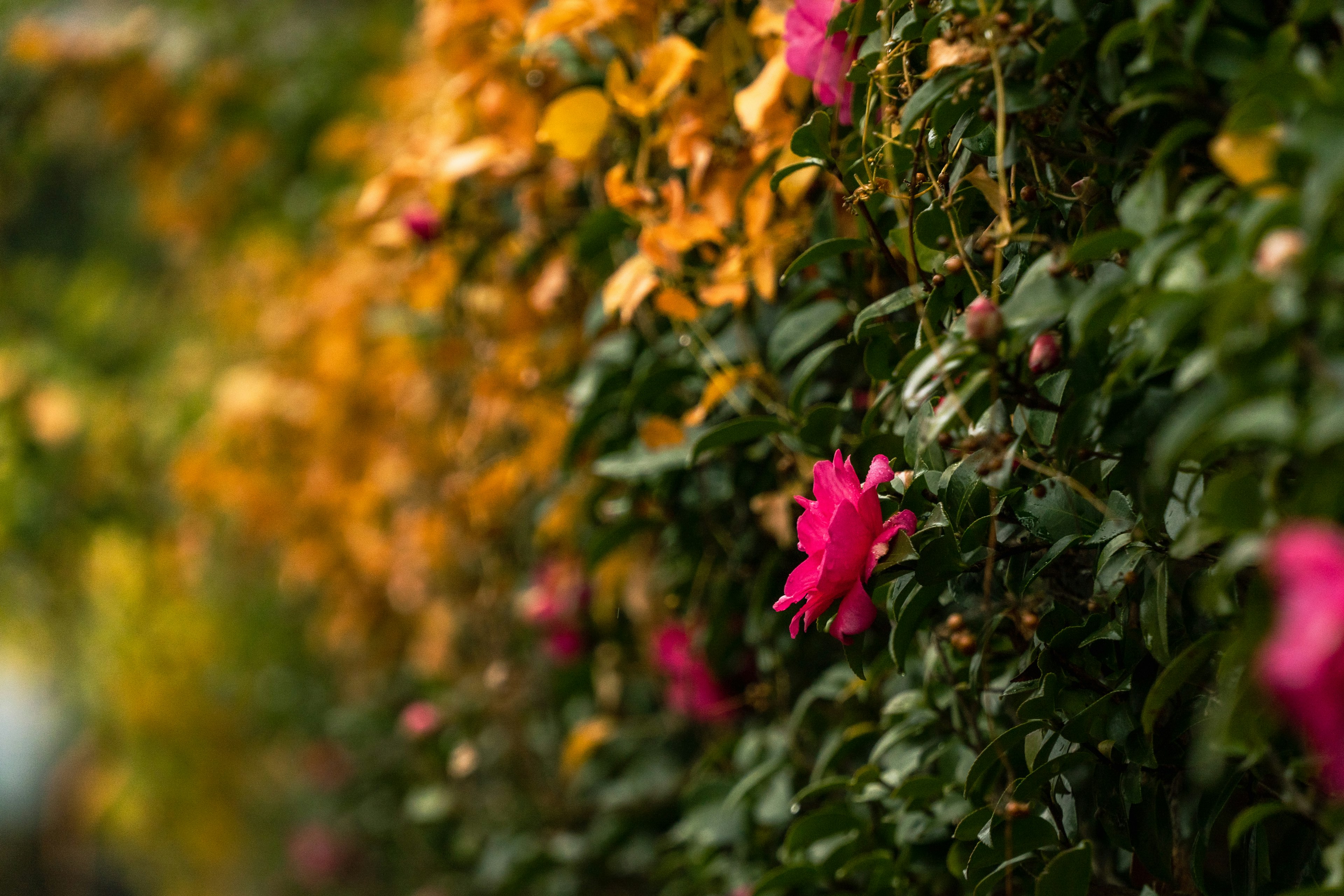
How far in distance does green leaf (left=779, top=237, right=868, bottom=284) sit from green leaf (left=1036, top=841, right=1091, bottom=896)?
38 cm

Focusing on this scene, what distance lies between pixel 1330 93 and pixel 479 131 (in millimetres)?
1011

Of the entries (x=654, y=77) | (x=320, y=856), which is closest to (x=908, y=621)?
(x=654, y=77)

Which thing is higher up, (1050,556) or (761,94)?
(761,94)

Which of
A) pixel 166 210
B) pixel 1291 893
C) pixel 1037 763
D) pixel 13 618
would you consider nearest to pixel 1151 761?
pixel 1037 763

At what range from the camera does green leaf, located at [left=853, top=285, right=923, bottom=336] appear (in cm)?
67

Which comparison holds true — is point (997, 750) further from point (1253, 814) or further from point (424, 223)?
point (424, 223)

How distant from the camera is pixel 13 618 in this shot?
2.44 metres

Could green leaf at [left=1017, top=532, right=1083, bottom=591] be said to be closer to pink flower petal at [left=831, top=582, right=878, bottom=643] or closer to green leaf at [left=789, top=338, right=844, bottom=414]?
pink flower petal at [left=831, top=582, right=878, bottom=643]

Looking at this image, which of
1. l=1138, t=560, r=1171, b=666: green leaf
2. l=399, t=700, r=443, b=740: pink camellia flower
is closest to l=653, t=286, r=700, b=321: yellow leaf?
l=1138, t=560, r=1171, b=666: green leaf

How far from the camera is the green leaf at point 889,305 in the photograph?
670 mm

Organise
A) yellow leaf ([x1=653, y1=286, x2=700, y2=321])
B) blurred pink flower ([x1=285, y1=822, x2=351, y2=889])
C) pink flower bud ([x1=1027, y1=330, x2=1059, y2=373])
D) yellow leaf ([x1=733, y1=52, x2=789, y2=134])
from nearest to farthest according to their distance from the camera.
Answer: pink flower bud ([x1=1027, y1=330, x2=1059, y2=373]) → yellow leaf ([x1=733, y1=52, x2=789, y2=134]) → yellow leaf ([x1=653, y1=286, x2=700, y2=321]) → blurred pink flower ([x1=285, y1=822, x2=351, y2=889])

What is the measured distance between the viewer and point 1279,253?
1.33 feet

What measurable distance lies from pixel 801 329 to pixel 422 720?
3.13 feet

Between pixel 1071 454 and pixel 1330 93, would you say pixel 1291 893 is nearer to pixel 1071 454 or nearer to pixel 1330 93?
pixel 1071 454
